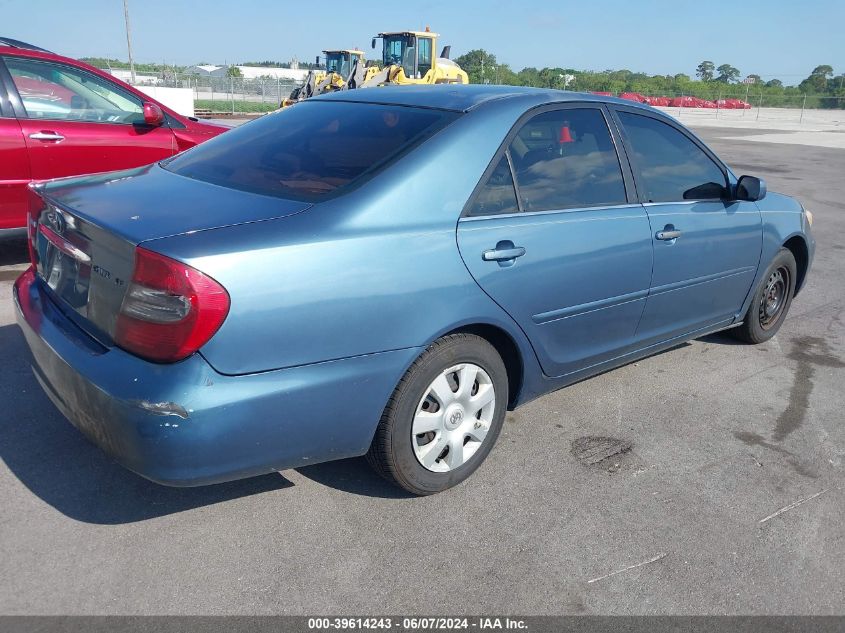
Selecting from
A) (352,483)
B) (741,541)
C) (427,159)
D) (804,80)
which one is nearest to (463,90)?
(427,159)

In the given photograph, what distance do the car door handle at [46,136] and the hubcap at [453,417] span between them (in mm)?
4350

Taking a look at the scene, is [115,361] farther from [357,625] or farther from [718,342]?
[718,342]

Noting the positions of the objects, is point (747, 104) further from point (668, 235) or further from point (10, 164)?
point (10, 164)

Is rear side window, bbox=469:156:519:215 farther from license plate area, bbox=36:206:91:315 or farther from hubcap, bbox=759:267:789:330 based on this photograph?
hubcap, bbox=759:267:789:330

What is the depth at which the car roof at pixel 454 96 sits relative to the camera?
3230 millimetres

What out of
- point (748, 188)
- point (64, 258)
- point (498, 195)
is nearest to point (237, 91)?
point (748, 188)

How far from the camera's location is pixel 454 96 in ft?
10.9

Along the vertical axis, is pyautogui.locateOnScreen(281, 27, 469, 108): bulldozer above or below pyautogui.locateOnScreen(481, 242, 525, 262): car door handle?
above

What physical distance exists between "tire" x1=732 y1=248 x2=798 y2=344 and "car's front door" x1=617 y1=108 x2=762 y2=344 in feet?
1.21

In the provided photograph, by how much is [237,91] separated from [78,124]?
36.0 metres

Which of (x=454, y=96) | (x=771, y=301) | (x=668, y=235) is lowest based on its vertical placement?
(x=771, y=301)

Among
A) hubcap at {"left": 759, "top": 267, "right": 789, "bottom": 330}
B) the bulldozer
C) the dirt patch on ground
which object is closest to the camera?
the dirt patch on ground

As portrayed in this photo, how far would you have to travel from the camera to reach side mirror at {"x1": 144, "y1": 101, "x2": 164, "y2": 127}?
6047mm

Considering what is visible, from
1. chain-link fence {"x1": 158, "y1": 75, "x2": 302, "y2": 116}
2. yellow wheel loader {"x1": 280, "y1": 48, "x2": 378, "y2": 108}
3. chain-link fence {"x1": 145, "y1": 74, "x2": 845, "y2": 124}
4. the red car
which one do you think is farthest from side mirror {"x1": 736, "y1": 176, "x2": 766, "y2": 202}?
chain-link fence {"x1": 158, "y1": 75, "x2": 302, "y2": 116}
